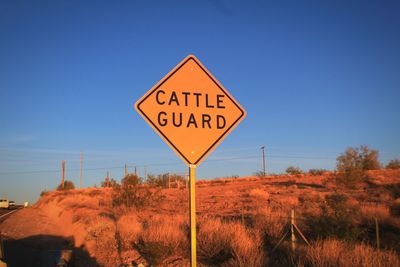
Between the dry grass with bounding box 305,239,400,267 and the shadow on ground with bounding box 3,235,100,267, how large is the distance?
5.54 meters

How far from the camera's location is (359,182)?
113 feet

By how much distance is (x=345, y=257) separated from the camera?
8.70 m

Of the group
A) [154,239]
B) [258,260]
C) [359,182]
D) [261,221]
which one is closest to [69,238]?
[154,239]

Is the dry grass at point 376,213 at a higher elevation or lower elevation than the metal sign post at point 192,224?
lower

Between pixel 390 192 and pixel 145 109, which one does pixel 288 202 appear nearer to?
pixel 390 192

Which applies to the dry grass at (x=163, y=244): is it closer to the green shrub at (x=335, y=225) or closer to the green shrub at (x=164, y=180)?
the green shrub at (x=335, y=225)

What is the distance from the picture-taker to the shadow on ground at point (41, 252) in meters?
10.4

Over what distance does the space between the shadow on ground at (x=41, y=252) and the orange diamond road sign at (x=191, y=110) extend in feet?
18.7

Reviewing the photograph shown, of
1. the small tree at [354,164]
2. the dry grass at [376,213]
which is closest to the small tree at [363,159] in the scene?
the small tree at [354,164]

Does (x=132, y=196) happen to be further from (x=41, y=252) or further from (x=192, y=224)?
(x=192, y=224)

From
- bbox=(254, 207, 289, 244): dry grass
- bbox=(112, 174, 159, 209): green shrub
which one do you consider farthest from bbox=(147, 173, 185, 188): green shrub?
bbox=(254, 207, 289, 244): dry grass

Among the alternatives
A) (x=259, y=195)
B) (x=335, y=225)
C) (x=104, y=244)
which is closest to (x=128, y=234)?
(x=104, y=244)

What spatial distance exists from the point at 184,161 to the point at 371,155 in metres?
55.4

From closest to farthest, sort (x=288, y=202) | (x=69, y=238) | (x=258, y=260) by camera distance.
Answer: (x=258, y=260) → (x=69, y=238) → (x=288, y=202)
